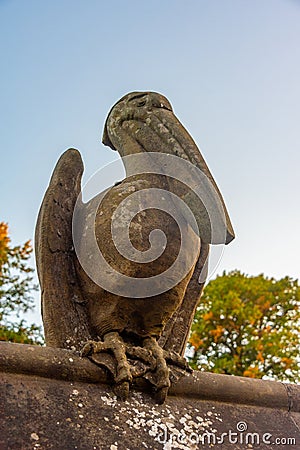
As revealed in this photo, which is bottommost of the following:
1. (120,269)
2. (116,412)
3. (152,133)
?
(116,412)

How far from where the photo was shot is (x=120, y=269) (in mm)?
2740

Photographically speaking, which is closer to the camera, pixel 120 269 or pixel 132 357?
pixel 132 357

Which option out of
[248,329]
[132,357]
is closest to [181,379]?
[132,357]

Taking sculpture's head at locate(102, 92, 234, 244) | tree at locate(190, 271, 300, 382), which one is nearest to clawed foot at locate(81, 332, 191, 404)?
sculpture's head at locate(102, 92, 234, 244)

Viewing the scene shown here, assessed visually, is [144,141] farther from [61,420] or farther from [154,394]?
[61,420]

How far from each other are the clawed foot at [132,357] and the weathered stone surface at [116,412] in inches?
2.2

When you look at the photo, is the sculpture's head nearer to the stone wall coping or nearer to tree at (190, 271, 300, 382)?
the stone wall coping

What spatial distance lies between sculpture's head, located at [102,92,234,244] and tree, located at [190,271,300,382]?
1164 cm

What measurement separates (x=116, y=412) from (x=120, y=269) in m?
0.73

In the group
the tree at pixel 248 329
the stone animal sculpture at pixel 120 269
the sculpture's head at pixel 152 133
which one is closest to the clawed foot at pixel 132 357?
the stone animal sculpture at pixel 120 269

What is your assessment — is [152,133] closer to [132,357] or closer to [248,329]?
[132,357]

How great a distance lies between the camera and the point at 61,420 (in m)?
2.11

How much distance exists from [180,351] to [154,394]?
2.18 feet

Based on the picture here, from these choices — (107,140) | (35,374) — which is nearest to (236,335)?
(107,140)
